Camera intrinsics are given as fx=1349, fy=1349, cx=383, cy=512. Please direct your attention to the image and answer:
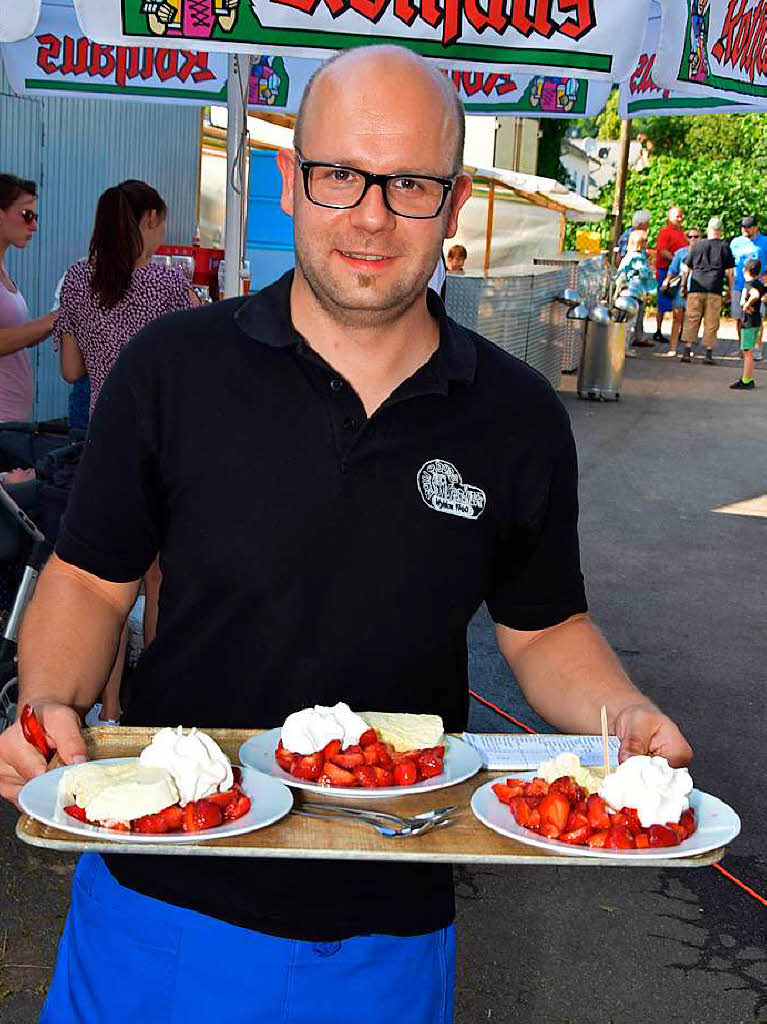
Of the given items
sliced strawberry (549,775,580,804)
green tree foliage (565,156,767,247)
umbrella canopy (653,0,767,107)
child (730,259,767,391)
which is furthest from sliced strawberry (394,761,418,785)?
green tree foliage (565,156,767,247)

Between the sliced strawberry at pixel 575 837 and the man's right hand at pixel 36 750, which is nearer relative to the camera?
the sliced strawberry at pixel 575 837

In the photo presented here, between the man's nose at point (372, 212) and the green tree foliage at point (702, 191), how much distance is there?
36763 mm

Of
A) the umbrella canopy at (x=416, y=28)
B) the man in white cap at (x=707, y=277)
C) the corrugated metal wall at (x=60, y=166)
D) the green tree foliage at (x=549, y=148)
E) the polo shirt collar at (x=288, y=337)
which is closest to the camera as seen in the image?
the polo shirt collar at (x=288, y=337)

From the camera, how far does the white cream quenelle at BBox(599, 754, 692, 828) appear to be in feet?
6.56

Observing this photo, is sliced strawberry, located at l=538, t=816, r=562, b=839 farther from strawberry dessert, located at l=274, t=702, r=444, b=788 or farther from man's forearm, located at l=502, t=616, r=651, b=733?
man's forearm, located at l=502, t=616, r=651, b=733

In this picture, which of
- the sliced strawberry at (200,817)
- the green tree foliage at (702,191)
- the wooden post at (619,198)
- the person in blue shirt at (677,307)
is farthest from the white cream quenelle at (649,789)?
the green tree foliage at (702,191)

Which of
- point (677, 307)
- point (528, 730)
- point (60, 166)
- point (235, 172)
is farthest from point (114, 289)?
point (677, 307)

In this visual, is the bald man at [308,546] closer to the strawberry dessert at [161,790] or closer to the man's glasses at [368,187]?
the man's glasses at [368,187]

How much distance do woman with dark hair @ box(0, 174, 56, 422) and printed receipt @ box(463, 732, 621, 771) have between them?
4812mm

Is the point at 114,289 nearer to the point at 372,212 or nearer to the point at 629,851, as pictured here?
the point at 372,212

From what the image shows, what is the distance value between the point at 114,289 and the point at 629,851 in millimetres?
4885

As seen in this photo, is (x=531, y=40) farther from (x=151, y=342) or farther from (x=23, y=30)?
(x=151, y=342)

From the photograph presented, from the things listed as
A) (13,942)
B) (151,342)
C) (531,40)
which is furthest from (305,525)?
(531,40)

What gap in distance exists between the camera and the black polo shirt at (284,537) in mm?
2299
